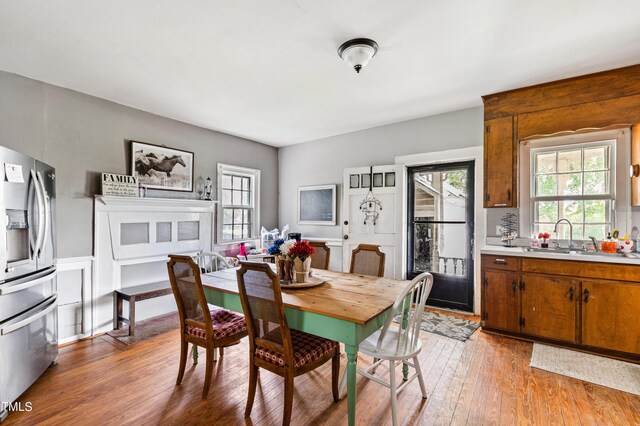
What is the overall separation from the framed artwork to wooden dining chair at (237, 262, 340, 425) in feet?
10.5

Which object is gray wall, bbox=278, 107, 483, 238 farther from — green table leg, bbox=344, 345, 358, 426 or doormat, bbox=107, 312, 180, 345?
green table leg, bbox=344, 345, 358, 426

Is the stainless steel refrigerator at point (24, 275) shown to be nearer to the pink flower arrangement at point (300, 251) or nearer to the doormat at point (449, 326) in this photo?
the pink flower arrangement at point (300, 251)

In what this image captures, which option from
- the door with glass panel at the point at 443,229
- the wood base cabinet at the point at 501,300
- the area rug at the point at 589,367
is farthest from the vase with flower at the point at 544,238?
the area rug at the point at 589,367

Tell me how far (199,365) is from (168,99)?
2902mm

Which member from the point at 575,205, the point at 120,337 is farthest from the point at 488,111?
the point at 120,337

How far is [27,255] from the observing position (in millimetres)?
2205

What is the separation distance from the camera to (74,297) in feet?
10.5

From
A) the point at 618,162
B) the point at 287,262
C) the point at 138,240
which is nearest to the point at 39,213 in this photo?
the point at 138,240

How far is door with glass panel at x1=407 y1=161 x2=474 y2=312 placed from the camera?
3.95 m

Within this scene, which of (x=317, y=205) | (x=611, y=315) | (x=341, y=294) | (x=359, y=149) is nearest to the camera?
(x=341, y=294)

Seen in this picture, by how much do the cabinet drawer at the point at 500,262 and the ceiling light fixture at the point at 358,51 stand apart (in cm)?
245

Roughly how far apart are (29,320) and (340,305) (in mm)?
2304

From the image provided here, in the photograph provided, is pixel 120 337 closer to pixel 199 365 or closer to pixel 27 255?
pixel 199 365

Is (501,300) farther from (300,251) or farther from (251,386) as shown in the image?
(251,386)
